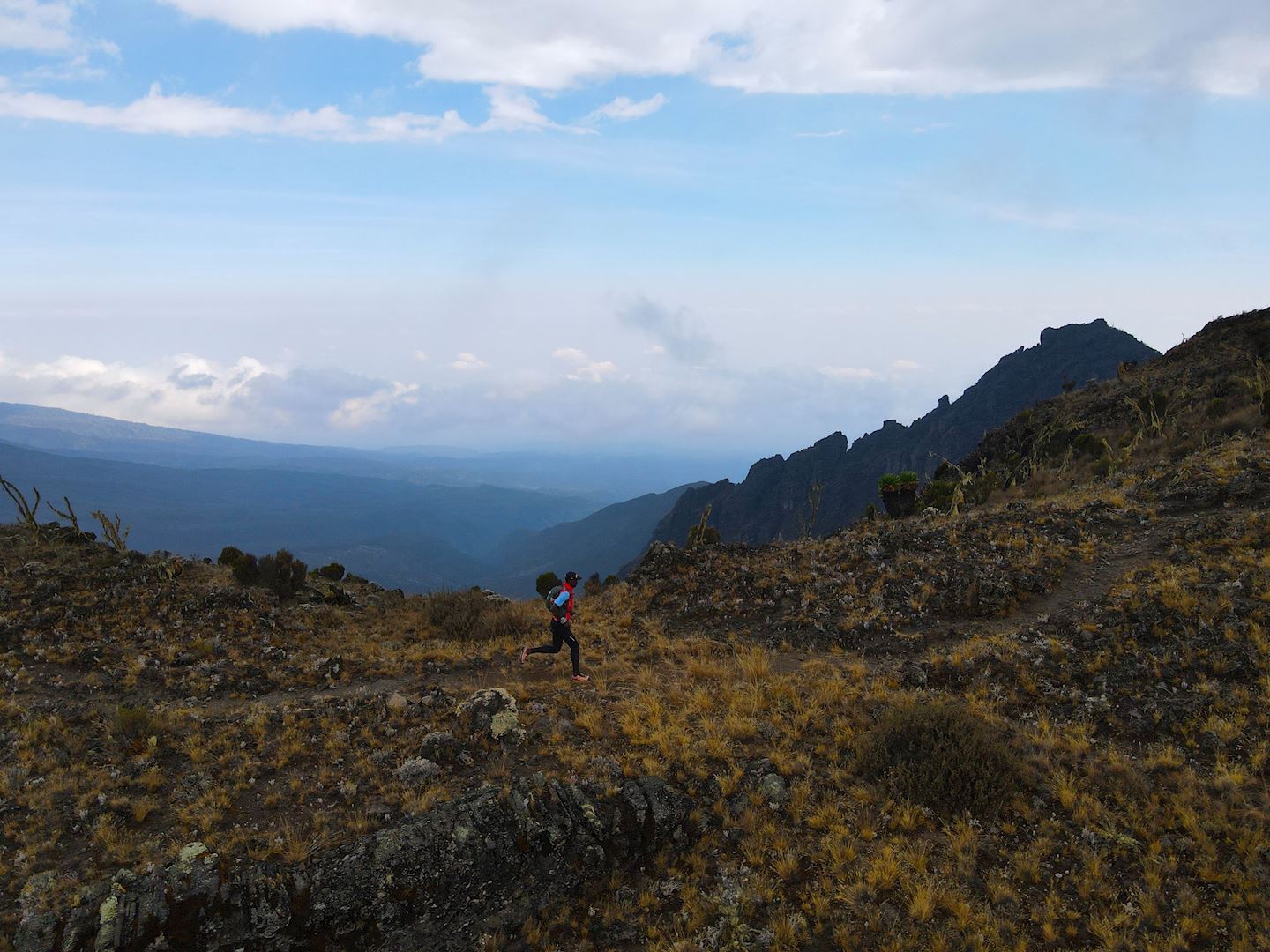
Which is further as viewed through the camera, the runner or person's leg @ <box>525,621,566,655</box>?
person's leg @ <box>525,621,566,655</box>

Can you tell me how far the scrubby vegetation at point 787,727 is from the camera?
7508 millimetres

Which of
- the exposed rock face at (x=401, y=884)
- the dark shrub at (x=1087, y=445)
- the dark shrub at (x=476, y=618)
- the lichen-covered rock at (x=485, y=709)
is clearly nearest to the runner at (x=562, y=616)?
the lichen-covered rock at (x=485, y=709)

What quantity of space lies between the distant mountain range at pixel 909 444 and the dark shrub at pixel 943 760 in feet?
334

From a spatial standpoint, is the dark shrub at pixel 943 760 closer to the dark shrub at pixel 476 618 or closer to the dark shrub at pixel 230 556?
the dark shrub at pixel 476 618

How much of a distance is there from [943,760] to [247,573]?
76.7ft

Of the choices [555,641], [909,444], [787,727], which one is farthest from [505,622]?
[909,444]

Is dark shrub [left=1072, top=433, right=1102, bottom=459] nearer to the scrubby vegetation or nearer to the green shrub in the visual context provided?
the scrubby vegetation

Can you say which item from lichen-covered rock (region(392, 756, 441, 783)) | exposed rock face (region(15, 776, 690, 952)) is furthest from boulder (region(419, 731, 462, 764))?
exposed rock face (region(15, 776, 690, 952))

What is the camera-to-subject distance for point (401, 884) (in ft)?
25.8

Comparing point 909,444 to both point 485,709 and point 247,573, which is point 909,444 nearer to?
point 247,573

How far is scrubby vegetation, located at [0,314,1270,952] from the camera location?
7508mm

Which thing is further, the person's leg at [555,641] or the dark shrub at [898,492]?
the dark shrub at [898,492]

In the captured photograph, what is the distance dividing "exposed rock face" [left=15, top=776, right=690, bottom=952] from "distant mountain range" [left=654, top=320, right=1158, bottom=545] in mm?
103672

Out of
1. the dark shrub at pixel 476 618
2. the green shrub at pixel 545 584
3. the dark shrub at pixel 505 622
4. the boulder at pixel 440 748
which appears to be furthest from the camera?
the green shrub at pixel 545 584
